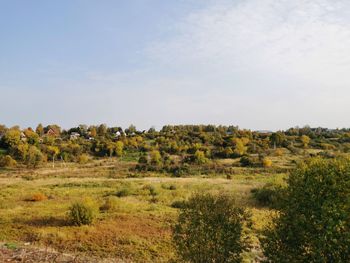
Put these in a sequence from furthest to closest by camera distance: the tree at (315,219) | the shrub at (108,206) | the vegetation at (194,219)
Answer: the shrub at (108,206), the vegetation at (194,219), the tree at (315,219)

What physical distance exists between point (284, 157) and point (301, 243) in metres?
81.9

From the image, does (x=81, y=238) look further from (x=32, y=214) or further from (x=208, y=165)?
(x=208, y=165)

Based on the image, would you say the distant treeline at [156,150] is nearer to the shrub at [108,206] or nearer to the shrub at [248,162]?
the shrub at [248,162]

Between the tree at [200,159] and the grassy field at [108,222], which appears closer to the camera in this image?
the grassy field at [108,222]

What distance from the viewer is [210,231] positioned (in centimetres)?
1848

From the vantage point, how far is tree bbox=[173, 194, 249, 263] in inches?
704

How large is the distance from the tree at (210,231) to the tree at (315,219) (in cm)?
173

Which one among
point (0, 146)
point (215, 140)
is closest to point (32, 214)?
point (0, 146)

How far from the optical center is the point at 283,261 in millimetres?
16500

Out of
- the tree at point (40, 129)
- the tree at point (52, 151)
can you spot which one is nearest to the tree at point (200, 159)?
the tree at point (52, 151)

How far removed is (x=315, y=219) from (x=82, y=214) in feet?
59.4

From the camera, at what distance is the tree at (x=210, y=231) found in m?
17.9

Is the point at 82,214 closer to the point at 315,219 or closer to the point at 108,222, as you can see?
the point at 108,222

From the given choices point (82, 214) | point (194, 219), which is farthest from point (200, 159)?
point (194, 219)
